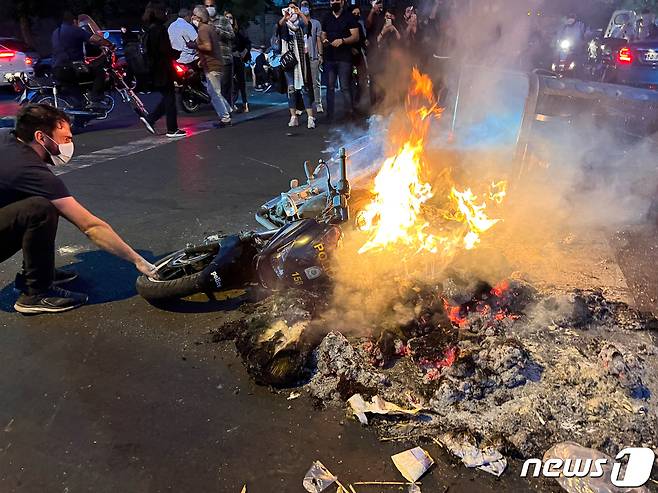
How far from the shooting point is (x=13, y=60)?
1433 centimetres

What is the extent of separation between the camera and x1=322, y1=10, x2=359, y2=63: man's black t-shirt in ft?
29.8

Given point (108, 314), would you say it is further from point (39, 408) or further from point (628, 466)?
point (628, 466)

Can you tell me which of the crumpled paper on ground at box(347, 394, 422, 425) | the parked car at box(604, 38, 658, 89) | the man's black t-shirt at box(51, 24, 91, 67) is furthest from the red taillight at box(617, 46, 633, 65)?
the man's black t-shirt at box(51, 24, 91, 67)

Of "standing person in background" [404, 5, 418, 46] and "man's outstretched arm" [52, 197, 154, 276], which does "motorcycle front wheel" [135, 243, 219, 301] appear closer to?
"man's outstretched arm" [52, 197, 154, 276]

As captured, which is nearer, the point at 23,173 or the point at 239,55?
the point at 23,173

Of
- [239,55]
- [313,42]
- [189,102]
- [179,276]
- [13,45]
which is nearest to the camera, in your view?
[179,276]

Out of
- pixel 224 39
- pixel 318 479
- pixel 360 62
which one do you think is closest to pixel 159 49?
pixel 224 39

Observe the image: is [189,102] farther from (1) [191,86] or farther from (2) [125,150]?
(2) [125,150]

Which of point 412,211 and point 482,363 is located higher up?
point 412,211

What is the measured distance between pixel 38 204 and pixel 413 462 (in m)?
2.98

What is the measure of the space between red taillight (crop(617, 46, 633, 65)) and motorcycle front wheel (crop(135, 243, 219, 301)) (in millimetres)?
8882

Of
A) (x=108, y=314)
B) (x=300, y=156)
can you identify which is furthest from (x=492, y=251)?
(x=300, y=156)

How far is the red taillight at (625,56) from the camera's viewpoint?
9.07 metres

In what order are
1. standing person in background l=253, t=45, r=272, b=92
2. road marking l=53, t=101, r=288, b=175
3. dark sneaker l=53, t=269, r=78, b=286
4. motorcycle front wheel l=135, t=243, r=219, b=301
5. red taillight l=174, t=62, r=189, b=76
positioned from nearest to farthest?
motorcycle front wheel l=135, t=243, r=219, b=301, dark sneaker l=53, t=269, r=78, b=286, road marking l=53, t=101, r=288, b=175, red taillight l=174, t=62, r=189, b=76, standing person in background l=253, t=45, r=272, b=92
